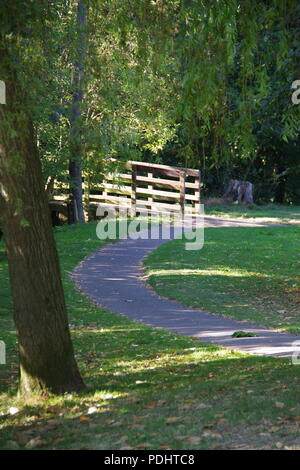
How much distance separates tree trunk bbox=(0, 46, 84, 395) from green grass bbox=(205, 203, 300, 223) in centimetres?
1885

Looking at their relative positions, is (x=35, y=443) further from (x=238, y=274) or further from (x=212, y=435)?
(x=238, y=274)

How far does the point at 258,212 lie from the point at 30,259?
21544 millimetres

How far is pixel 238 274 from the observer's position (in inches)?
666

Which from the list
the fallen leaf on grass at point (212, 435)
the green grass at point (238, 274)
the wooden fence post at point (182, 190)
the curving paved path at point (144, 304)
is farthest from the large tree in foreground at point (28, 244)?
the wooden fence post at point (182, 190)

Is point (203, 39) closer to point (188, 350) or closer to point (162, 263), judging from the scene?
point (188, 350)

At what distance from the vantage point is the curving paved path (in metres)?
10.5

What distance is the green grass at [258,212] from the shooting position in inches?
1051

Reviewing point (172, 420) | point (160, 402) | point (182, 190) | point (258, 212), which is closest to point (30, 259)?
point (160, 402)

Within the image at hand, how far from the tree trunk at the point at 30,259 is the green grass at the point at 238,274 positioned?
4797 mm

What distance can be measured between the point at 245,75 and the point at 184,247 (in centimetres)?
1235

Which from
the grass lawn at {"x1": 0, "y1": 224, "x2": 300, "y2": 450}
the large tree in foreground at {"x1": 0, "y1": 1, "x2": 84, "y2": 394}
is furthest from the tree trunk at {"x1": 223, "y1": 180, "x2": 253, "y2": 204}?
the large tree in foreground at {"x1": 0, "y1": 1, "x2": 84, "y2": 394}

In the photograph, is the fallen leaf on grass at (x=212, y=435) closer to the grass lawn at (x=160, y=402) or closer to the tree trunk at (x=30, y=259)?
the grass lawn at (x=160, y=402)

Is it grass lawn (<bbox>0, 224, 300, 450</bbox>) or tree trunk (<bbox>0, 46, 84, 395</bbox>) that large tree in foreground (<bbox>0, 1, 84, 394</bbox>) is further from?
grass lawn (<bbox>0, 224, 300, 450</bbox>)

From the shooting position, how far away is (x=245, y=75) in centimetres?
816
